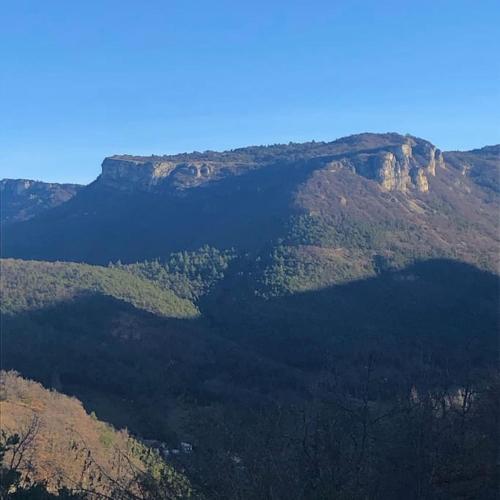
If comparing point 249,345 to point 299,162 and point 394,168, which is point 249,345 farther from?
point 299,162

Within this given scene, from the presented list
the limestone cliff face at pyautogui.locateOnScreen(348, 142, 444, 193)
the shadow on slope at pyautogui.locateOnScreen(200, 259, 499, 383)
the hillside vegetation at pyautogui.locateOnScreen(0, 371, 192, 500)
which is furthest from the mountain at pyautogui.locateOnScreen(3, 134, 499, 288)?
the hillside vegetation at pyautogui.locateOnScreen(0, 371, 192, 500)

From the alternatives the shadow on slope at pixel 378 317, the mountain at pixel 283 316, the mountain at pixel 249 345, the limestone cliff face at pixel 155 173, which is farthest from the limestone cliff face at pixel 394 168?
the mountain at pixel 249 345

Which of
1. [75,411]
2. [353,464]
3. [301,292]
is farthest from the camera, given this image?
[301,292]

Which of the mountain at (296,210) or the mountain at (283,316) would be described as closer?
the mountain at (283,316)

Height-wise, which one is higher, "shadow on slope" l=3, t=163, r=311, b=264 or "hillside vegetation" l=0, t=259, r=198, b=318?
"shadow on slope" l=3, t=163, r=311, b=264

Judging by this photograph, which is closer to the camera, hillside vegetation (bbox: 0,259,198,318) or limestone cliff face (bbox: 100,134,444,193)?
hillside vegetation (bbox: 0,259,198,318)

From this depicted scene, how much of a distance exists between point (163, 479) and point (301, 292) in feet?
254

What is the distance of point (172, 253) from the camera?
114500mm

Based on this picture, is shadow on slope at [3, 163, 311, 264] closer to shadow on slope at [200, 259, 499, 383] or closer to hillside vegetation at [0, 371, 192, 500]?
shadow on slope at [200, 259, 499, 383]

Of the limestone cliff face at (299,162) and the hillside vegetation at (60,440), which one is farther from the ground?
the limestone cliff face at (299,162)

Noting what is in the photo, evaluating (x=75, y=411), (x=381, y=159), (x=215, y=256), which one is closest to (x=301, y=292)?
(x=215, y=256)

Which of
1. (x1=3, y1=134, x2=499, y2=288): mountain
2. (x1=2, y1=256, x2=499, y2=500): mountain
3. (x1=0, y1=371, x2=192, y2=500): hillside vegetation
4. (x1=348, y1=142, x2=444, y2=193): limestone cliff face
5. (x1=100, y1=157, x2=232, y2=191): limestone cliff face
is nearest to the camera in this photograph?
(x1=0, y1=371, x2=192, y2=500): hillside vegetation

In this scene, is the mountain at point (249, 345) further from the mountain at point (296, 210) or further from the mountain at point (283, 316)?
the mountain at point (296, 210)

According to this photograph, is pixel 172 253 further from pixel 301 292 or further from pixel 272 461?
pixel 272 461
